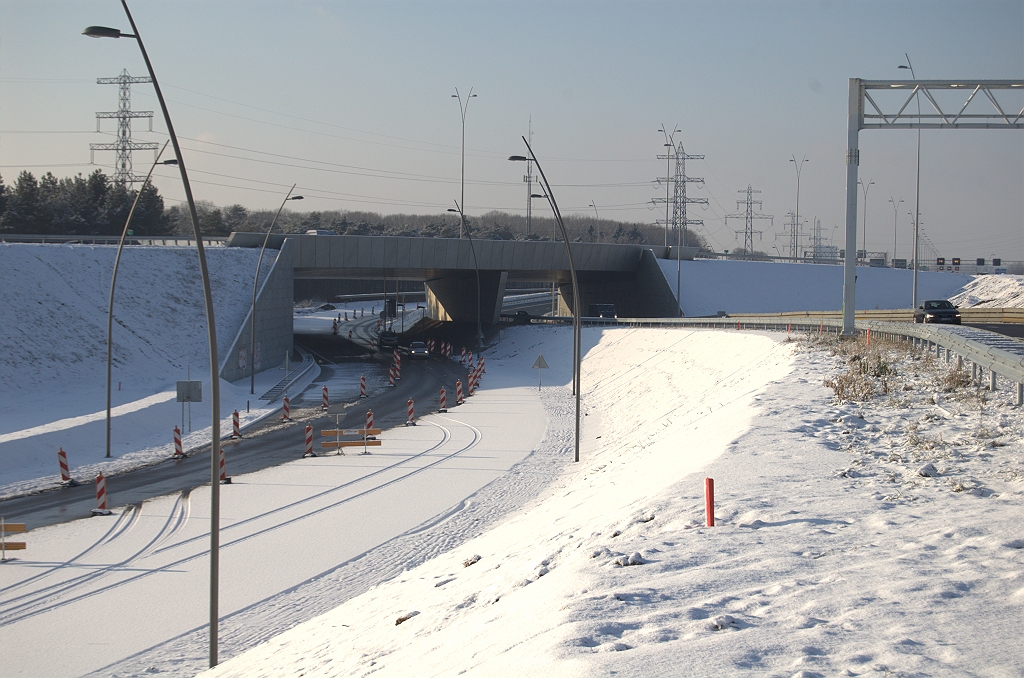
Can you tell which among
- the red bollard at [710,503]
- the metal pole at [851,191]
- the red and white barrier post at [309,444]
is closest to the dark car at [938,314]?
the metal pole at [851,191]

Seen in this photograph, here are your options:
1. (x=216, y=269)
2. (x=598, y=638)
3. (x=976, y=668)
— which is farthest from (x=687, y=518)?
(x=216, y=269)

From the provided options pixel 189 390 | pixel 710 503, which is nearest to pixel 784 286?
pixel 189 390

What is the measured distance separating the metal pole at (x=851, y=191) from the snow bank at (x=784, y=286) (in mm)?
39887

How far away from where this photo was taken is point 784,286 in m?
75.4

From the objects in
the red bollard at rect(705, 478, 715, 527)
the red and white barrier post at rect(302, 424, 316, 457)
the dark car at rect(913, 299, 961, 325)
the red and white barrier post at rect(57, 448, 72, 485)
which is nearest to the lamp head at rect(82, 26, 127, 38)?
the red bollard at rect(705, 478, 715, 527)

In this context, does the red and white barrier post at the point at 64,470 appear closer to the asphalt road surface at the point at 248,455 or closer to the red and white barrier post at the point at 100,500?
the asphalt road surface at the point at 248,455

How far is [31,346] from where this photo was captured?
3681cm

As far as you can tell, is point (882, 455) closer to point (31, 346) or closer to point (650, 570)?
point (650, 570)

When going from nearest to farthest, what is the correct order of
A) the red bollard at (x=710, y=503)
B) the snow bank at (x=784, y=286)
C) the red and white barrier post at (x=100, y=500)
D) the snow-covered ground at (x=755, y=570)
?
the snow-covered ground at (x=755, y=570) → the red bollard at (x=710, y=503) → the red and white barrier post at (x=100, y=500) → the snow bank at (x=784, y=286)

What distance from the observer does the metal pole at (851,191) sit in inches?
931

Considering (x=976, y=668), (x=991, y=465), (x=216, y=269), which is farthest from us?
(x=216, y=269)

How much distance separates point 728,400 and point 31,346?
31149 mm

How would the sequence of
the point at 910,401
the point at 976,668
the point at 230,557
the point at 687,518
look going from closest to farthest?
the point at 976,668 → the point at 687,518 → the point at 230,557 → the point at 910,401

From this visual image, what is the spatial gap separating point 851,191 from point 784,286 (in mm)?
52346
